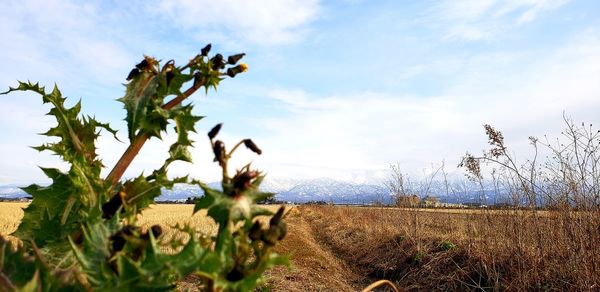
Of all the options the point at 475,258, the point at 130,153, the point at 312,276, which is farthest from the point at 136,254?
the point at 312,276

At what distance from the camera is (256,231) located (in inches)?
28.3

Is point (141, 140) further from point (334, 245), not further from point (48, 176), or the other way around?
point (334, 245)

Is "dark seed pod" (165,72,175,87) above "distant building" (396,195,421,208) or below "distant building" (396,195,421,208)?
below

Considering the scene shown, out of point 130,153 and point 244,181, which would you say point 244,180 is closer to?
point 244,181

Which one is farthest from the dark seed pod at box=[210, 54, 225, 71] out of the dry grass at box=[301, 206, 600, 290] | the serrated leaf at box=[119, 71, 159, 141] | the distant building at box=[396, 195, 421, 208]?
the distant building at box=[396, 195, 421, 208]

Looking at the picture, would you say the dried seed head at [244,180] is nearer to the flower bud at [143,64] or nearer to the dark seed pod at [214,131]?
the dark seed pod at [214,131]

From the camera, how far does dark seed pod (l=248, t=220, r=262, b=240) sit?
28.1 inches

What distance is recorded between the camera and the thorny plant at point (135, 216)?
66 cm

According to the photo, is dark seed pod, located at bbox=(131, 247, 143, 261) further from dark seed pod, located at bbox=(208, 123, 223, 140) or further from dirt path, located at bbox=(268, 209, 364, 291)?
dirt path, located at bbox=(268, 209, 364, 291)

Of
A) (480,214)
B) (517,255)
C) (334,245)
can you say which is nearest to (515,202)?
(517,255)

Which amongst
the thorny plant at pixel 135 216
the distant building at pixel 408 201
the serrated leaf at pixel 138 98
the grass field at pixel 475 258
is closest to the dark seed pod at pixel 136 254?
the thorny plant at pixel 135 216

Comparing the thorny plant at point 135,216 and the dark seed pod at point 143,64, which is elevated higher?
the dark seed pod at point 143,64

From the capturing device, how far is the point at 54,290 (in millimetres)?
671

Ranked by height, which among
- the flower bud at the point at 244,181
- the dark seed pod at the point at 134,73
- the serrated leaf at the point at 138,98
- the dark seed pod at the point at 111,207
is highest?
the dark seed pod at the point at 134,73
